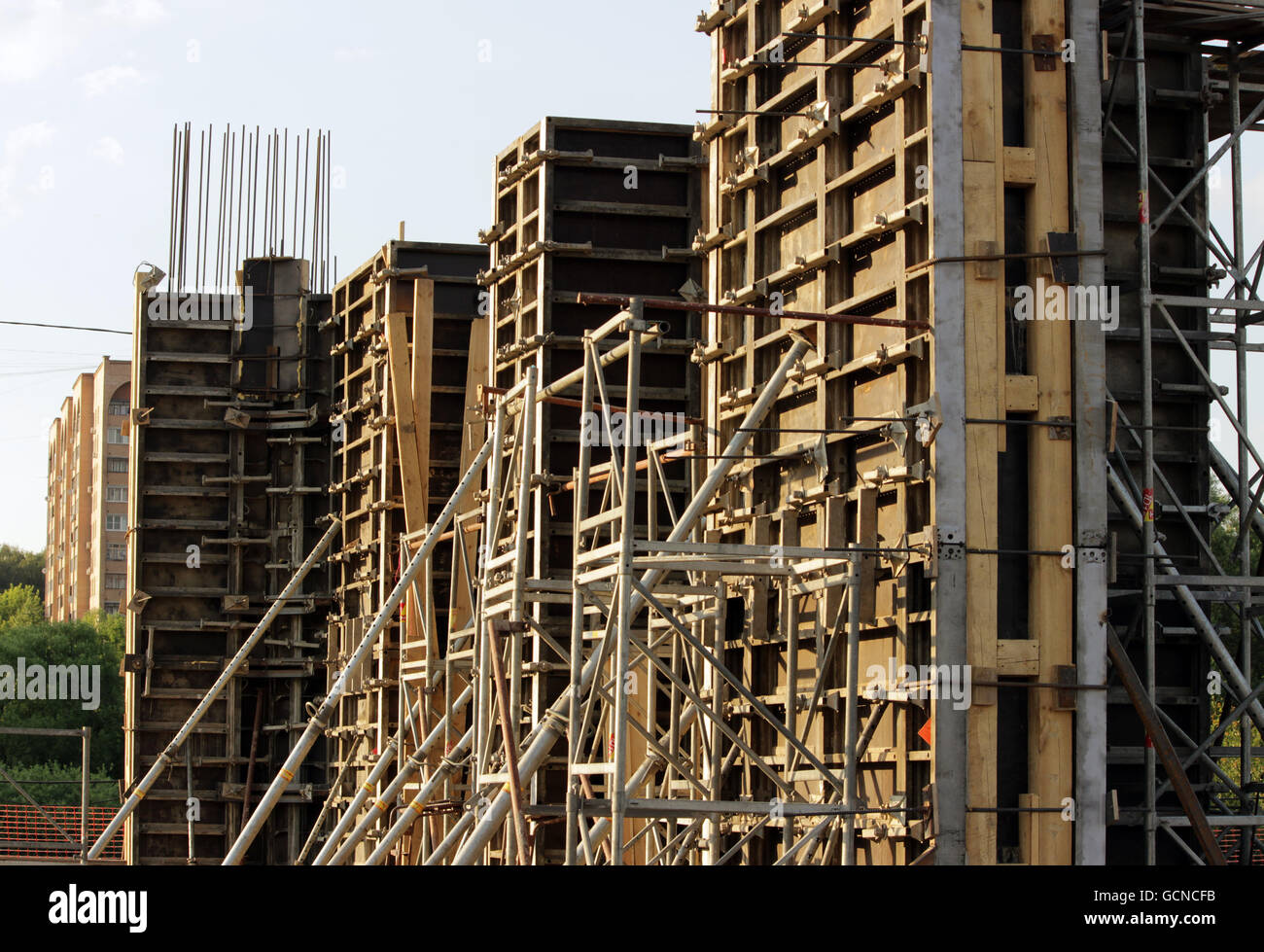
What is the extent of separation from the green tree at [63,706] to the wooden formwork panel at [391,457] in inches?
1605

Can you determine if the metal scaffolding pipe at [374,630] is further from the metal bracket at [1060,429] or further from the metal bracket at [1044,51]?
the metal bracket at [1044,51]

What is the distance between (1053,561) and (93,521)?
357 ft

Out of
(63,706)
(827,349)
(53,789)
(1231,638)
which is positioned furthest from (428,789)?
(63,706)

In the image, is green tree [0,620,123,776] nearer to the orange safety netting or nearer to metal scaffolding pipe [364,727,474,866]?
the orange safety netting

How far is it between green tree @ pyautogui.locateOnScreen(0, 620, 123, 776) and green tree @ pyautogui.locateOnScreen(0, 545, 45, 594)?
62858mm

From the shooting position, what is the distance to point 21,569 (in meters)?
142

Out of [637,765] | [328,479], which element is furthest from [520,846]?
[328,479]

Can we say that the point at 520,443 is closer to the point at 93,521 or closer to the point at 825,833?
the point at 825,833

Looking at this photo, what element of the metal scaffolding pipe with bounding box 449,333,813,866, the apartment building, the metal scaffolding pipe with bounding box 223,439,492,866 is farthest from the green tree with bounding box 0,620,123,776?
the metal scaffolding pipe with bounding box 449,333,813,866

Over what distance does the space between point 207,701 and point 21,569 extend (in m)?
123

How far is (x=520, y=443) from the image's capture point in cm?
1916

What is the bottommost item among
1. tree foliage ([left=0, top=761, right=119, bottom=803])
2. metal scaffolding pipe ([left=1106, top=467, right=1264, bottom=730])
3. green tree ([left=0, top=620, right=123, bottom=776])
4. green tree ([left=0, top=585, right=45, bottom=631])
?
tree foliage ([left=0, top=761, right=119, bottom=803])

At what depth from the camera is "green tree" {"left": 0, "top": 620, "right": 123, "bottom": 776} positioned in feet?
227

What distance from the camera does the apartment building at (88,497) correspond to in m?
111
